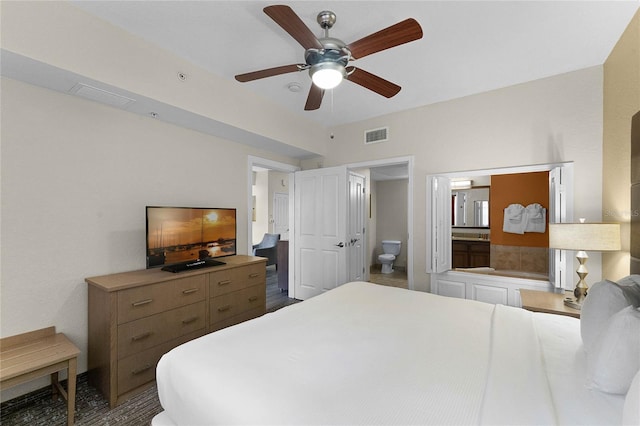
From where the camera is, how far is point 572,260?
266 centimetres

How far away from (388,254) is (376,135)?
10.5 ft

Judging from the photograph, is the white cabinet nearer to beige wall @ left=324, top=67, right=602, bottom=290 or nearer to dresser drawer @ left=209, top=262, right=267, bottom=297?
beige wall @ left=324, top=67, right=602, bottom=290

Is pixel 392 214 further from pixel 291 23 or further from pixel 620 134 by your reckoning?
pixel 291 23

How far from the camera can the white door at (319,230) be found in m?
3.97

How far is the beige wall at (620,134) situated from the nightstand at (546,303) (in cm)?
42

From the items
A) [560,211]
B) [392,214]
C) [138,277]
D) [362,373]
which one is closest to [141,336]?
[138,277]

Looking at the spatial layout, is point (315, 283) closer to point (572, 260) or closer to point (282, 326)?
point (282, 326)

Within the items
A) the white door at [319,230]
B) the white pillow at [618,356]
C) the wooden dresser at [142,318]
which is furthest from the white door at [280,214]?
the white pillow at [618,356]

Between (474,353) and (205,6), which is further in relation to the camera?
(205,6)

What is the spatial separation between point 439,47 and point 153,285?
3.04 metres

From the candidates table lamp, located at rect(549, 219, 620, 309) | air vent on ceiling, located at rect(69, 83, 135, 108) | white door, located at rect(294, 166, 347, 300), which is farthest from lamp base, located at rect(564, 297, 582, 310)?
air vent on ceiling, located at rect(69, 83, 135, 108)

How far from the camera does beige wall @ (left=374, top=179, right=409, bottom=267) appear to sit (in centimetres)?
640

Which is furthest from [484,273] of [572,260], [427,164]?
[427,164]

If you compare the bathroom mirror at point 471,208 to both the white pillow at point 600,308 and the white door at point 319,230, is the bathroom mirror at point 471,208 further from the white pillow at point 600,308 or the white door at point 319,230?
the white pillow at point 600,308
